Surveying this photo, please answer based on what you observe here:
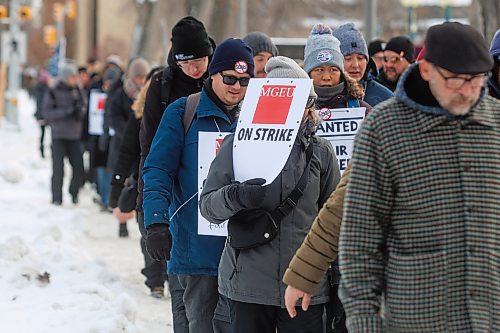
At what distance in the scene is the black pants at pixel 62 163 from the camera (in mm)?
16172

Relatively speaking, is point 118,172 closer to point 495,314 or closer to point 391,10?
point 495,314

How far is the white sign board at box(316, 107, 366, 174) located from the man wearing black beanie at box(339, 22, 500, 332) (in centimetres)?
238

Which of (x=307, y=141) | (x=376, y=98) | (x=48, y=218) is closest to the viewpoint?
(x=307, y=141)

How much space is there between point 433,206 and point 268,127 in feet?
5.08

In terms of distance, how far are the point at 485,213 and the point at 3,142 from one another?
28.9m

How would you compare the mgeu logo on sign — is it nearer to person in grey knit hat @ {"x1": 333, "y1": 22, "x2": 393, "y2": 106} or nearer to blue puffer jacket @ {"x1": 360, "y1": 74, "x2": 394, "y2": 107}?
blue puffer jacket @ {"x1": 360, "y1": 74, "x2": 394, "y2": 107}

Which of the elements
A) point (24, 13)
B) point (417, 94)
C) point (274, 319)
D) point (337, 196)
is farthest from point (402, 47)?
point (24, 13)

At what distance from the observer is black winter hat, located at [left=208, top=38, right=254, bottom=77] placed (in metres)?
5.93

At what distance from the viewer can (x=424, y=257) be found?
144 inches

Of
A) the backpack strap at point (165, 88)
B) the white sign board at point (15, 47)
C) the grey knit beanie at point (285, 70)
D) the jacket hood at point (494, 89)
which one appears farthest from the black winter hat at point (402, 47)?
the white sign board at point (15, 47)

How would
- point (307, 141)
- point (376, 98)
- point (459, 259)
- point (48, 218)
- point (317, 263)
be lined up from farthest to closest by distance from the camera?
point (48, 218) → point (376, 98) → point (307, 141) → point (317, 263) → point (459, 259)

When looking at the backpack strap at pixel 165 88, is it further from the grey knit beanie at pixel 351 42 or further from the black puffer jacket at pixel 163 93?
the grey knit beanie at pixel 351 42

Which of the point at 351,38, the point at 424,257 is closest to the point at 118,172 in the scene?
the point at 351,38

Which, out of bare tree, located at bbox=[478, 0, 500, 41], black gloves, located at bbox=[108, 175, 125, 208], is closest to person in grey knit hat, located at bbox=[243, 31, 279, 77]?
black gloves, located at bbox=[108, 175, 125, 208]
